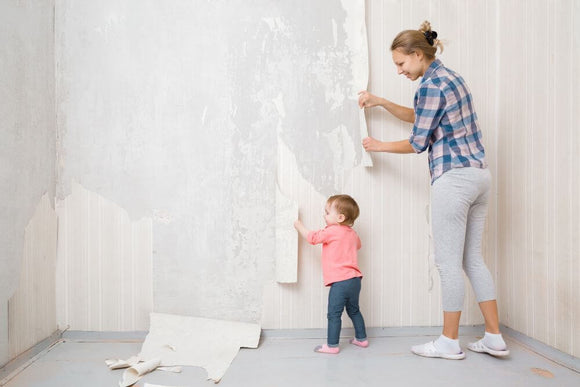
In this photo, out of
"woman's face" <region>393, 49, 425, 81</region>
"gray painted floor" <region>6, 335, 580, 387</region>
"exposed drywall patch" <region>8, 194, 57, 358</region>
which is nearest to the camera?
"gray painted floor" <region>6, 335, 580, 387</region>

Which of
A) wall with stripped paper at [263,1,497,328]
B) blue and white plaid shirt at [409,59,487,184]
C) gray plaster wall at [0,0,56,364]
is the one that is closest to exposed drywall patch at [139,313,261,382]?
wall with stripped paper at [263,1,497,328]

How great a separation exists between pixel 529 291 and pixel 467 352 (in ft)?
1.32

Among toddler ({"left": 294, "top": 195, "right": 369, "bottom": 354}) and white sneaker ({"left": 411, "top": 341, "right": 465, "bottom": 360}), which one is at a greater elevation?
toddler ({"left": 294, "top": 195, "right": 369, "bottom": 354})

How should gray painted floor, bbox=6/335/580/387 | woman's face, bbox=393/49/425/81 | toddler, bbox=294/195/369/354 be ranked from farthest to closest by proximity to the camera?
toddler, bbox=294/195/369/354
woman's face, bbox=393/49/425/81
gray painted floor, bbox=6/335/580/387

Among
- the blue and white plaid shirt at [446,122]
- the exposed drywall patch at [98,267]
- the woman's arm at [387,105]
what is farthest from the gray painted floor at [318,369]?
the woman's arm at [387,105]

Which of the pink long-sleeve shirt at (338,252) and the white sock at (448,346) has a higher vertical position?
the pink long-sleeve shirt at (338,252)

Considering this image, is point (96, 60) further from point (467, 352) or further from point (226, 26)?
point (467, 352)

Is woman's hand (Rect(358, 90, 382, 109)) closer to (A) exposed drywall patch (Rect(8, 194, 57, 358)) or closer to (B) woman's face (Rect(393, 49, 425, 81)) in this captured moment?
(B) woman's face (Rect(393, 49, 425, 81))

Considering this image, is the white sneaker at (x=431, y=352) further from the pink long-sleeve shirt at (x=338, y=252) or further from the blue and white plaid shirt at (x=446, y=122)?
the blue and white plaid shirt at (x=446, y=122)

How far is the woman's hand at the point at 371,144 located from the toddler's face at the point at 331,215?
1.02 feet

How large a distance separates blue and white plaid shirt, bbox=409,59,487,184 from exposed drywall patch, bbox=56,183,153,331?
134 centimetres

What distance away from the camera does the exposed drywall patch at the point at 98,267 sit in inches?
84.2

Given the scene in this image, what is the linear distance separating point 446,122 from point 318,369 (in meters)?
1.09

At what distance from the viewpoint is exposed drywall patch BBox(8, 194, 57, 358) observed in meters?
1.78
